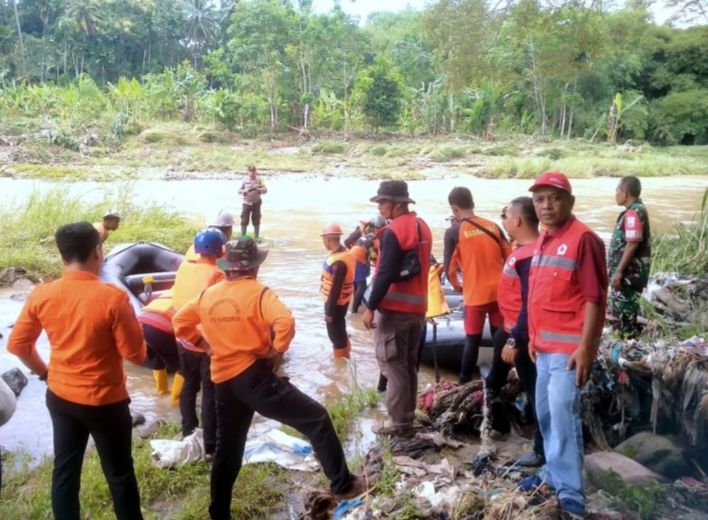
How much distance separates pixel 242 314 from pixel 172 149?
28.2m

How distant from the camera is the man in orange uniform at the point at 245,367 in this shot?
2859 mm

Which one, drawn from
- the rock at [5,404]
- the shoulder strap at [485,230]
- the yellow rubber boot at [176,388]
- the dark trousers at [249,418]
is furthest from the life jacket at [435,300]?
the rock at [5,404]

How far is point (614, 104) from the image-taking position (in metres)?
33.8

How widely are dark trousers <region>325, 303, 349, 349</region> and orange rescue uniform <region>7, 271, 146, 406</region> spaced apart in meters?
2.71

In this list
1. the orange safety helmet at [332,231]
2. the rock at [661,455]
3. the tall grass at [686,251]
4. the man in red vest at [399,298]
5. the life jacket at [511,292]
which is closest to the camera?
the rock at [661,455]

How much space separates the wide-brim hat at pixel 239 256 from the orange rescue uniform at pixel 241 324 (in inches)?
2.6

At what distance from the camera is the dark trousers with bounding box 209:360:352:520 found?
9.55ft

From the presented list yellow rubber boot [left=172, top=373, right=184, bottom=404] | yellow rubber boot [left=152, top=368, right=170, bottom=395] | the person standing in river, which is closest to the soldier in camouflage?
yellow rubber boot [left=172, top=373, right=184, bottom=404]

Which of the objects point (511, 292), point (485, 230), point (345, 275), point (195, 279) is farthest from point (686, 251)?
point (195, 279)

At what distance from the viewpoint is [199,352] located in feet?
11.9

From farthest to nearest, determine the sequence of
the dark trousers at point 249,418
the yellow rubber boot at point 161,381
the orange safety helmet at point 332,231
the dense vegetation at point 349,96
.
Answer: the dense vegetation at point 349,96 → the orange safety helmet at point 332,231 → the yellow rubber boot at point 161,381 → the dark trousers at point 249,418

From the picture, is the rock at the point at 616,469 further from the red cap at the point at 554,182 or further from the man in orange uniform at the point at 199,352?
the man in orange uniform at the point at 199,352

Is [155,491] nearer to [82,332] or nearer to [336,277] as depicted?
[82,332]

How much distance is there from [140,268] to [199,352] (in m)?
4.05
